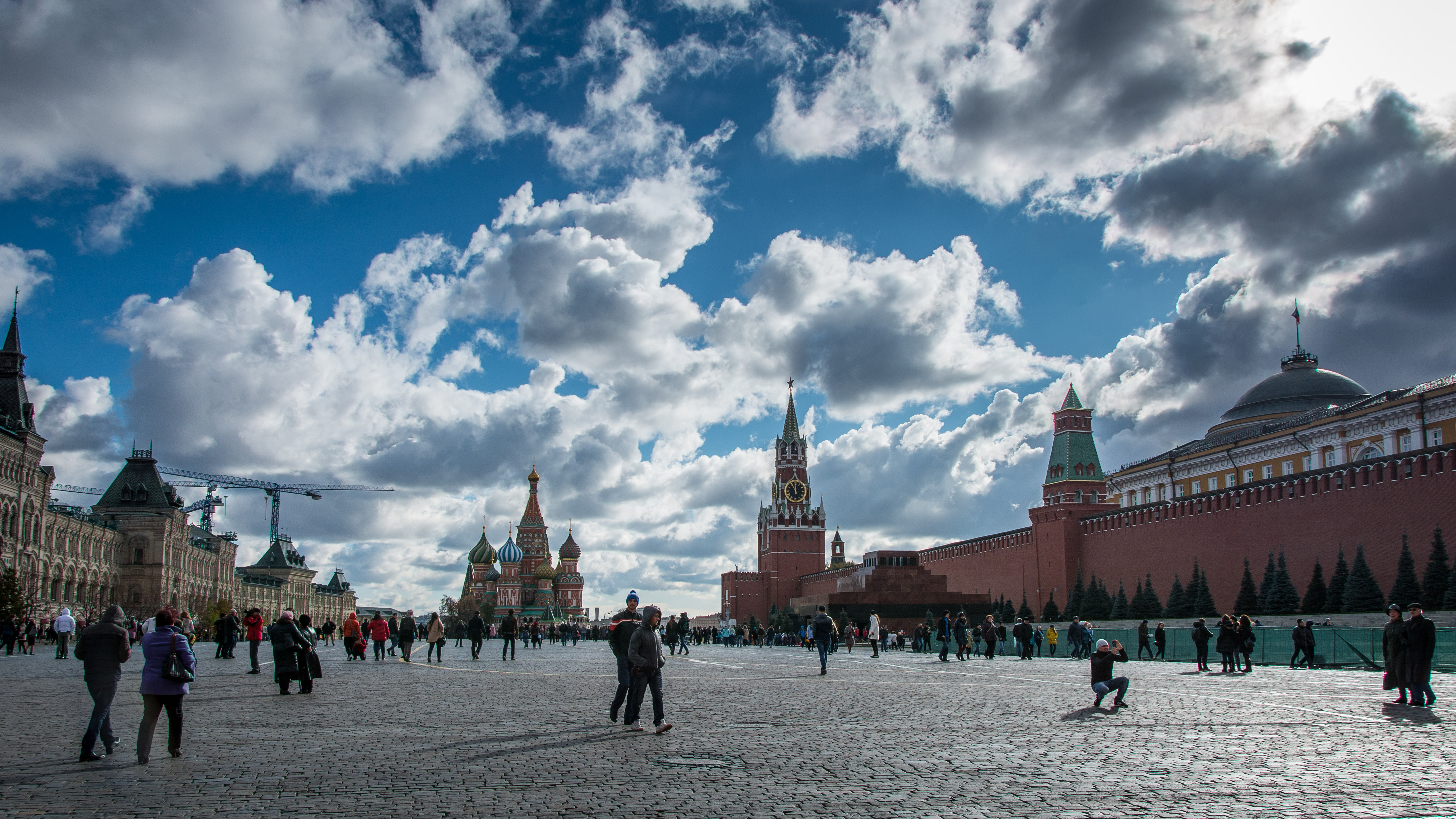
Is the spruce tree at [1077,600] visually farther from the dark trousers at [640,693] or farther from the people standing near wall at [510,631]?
the dark trousers at [640,693]

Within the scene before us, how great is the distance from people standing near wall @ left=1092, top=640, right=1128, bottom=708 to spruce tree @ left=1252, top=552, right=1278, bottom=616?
2628 cm

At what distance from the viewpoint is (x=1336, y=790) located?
6.15 meters

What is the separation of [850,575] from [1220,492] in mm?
35018

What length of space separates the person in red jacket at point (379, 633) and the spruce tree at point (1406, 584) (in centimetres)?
2459

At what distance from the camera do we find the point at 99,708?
23.6ft

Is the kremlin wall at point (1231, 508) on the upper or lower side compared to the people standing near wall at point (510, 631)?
upper

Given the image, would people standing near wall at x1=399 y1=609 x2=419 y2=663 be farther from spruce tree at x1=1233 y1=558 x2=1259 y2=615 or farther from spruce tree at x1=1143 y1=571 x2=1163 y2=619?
spruce tree at x1=1143 y1=571 x2=1163 y2=619

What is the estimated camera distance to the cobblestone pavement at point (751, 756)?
5.71 metres

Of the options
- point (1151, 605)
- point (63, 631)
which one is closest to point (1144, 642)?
point (1151, 605)

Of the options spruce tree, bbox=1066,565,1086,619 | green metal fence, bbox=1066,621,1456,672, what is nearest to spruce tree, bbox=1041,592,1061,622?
spruce tree, bbox=1066,565,1086,619

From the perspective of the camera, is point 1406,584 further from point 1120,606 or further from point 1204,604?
point 1120,606

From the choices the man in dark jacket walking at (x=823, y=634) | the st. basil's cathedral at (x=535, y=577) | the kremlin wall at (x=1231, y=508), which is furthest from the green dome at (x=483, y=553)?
the man in dark jacket walking at (x=823, y=634)

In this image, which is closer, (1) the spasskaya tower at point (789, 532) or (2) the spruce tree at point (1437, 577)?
(2) the spruce tree at point (1437, 577)

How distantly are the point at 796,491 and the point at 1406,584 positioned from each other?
67.1 metres
